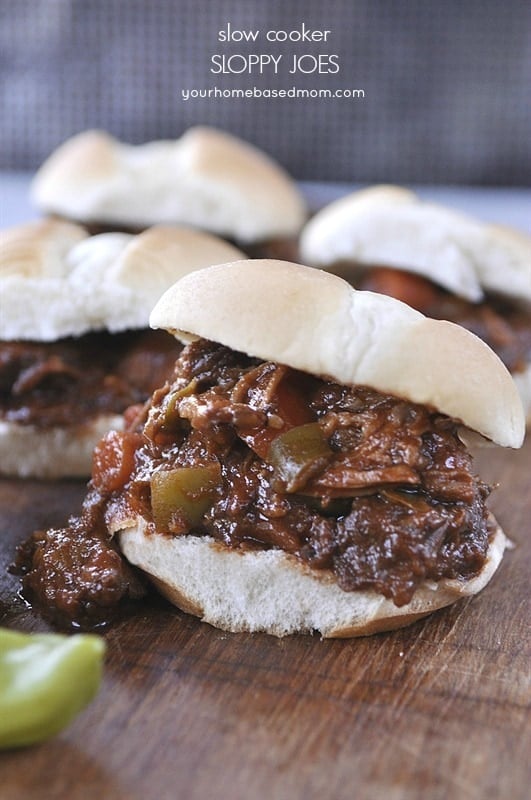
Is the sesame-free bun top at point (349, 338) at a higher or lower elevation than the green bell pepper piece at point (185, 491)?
higher

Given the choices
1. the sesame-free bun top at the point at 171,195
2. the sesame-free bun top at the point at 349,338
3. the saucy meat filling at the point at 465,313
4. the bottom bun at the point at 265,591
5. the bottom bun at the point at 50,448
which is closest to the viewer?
the sesame-free bun top at the point at 349,338

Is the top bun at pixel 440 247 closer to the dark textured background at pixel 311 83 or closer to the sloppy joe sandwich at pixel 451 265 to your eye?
the sloppy joe sandwich at pixel 451 265

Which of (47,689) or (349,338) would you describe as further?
(349,338)

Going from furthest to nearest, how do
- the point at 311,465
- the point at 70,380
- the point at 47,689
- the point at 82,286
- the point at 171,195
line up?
1. the point at 171,195
2. the point at 70,380
3. the point at 82,286
4. the point at 311,465
5. the point at 47,689

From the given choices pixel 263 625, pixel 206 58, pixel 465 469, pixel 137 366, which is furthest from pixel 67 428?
pixel 206 58

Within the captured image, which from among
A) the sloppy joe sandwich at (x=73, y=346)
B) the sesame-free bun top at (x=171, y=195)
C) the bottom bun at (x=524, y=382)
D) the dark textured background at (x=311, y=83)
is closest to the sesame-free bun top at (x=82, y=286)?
the sloppy joe sandwich at (x=73, y=346)

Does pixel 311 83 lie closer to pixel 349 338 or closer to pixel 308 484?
pixel 349 338

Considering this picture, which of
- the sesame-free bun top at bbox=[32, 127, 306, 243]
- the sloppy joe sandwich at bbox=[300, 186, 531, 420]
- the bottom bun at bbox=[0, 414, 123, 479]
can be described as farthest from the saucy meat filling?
the bottom bun at bbox=[0, 414, 123, 479]

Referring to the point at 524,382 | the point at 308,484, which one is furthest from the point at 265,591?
the point at 524,382
